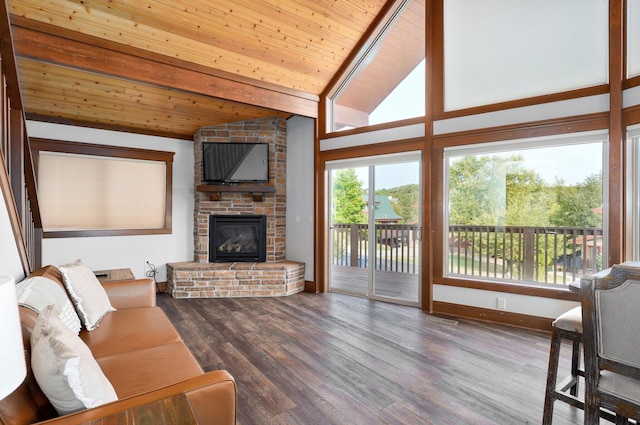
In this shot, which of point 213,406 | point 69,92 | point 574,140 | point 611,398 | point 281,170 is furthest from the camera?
point 281,170

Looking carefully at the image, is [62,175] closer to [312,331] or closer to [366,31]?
[312,331]

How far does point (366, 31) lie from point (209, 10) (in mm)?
2003

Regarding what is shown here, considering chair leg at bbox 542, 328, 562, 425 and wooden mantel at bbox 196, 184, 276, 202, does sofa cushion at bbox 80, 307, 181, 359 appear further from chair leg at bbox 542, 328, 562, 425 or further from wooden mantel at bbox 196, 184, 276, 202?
wooden mantel at bbox 196, 184, 276, 202

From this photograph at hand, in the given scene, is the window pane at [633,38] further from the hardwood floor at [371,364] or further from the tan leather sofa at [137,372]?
the tan leather sofa at [137,372]

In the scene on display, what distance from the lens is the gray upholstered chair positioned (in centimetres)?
127

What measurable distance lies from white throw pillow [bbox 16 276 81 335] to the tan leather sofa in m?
0.11

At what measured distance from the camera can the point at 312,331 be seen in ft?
10.9

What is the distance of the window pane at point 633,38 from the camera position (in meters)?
2.82

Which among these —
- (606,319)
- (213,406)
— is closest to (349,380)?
(213,406)

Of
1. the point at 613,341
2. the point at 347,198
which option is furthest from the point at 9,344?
the point at 347,198

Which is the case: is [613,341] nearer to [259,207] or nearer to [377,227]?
[377,227]

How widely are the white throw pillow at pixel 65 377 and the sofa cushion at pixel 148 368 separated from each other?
14.5 inches

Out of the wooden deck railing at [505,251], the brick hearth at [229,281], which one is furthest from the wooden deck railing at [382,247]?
the brick hearth at [229,281]

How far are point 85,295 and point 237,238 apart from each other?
9.79 feet
